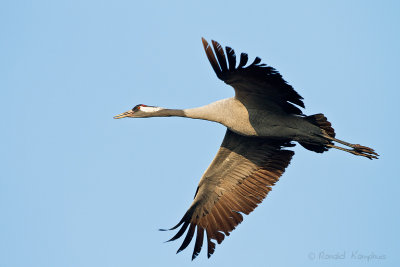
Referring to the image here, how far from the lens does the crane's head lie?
10.7 m

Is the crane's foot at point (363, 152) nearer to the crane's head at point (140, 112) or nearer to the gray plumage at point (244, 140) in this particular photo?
the gray plumage at point (244, 140)

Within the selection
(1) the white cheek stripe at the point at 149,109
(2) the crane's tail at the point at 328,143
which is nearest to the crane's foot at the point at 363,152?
(2) the crane's tail at the point at 328,143

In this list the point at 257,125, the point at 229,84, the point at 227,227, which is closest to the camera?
the point at 229,84

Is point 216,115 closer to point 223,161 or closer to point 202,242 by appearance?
point 223,161

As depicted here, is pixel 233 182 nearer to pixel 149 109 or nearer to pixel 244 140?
pixel 244 140

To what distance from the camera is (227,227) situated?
1055cm

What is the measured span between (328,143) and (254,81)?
1974 mm

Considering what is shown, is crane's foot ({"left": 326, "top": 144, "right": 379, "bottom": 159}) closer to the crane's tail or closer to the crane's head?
the crane's tail

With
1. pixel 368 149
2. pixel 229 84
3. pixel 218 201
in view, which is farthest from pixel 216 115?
pixel 368 149

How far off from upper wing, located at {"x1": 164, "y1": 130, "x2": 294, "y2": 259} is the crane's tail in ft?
2.13

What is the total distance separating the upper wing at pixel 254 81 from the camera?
8555 mm

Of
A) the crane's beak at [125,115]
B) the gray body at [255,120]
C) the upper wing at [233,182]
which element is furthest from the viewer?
the crane's beak at [125,115]

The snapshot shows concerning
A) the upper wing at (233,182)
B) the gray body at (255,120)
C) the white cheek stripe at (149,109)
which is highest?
the white cheek stripe at (149,109)

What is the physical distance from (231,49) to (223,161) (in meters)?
2.89
